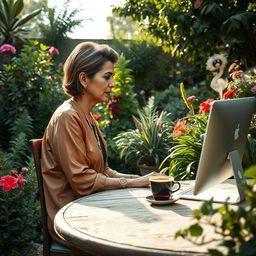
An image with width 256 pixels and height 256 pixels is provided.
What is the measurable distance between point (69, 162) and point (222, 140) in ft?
2.63

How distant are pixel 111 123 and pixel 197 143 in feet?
9.50

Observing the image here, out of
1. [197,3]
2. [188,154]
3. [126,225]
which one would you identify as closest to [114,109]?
[197,3]

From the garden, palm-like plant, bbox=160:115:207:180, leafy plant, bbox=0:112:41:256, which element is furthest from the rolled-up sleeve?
palm-like plant, bbox=160:115:207:180

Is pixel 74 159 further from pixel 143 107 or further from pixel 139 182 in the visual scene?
pixel 143 107

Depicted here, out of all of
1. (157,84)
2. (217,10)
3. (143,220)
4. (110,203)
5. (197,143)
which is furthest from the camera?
(157,84)

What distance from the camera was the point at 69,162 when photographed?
84.7 inches

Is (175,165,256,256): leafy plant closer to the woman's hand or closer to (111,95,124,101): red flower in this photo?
the woman's hand

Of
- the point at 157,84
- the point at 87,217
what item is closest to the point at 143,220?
the point at 87,217

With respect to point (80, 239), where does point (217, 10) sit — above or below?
above

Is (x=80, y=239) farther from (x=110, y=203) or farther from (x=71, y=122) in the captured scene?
(x=71, y=122)

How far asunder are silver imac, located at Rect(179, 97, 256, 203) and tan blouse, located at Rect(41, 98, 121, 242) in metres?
0.48

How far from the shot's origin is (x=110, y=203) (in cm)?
190

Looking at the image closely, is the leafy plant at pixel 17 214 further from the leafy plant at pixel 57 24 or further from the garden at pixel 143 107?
the leafy plant at pixel 57 24

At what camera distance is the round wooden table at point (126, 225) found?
51.7 inches
